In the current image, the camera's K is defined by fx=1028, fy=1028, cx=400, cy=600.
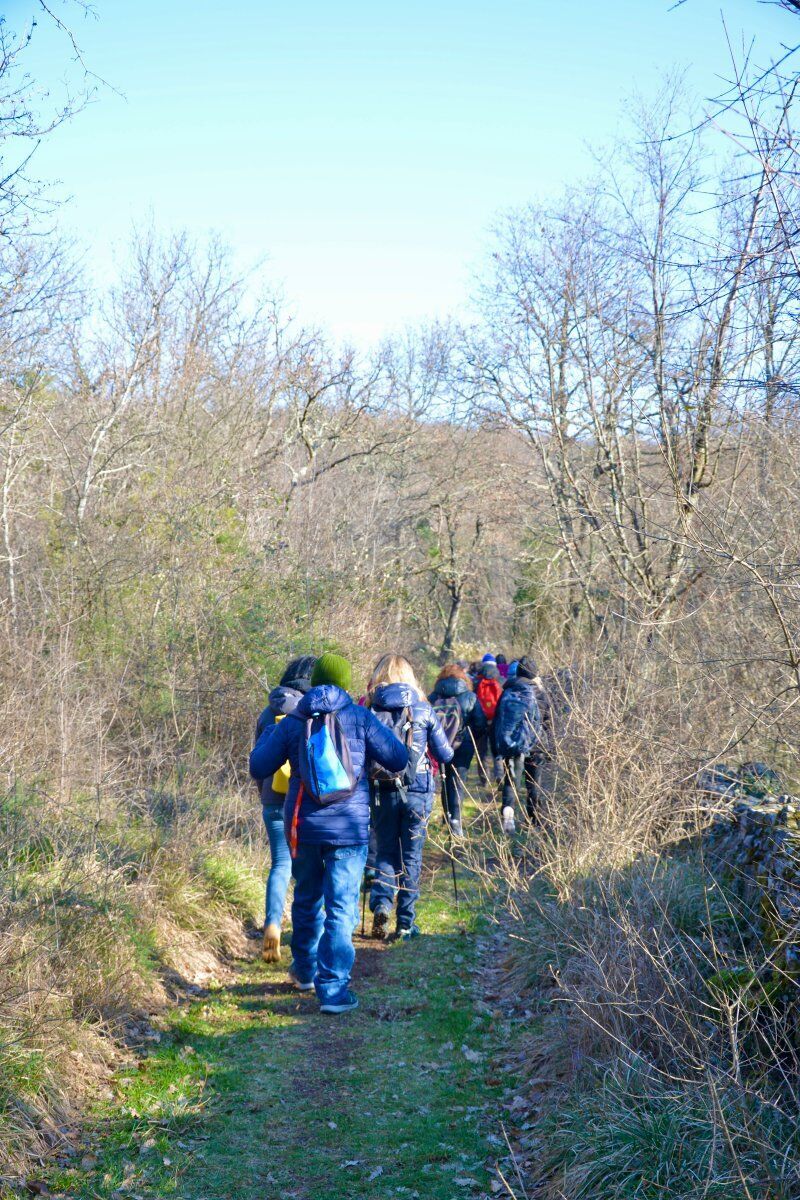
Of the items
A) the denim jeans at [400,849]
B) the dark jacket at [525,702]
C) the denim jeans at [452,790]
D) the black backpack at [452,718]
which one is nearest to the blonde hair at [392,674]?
the denim jeans at [400,849]

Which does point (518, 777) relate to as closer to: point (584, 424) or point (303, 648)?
point (303, 648)

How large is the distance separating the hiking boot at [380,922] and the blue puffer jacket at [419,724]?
97cm

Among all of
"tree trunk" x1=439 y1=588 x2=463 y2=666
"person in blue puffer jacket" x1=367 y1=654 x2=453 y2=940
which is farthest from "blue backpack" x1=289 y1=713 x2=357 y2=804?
"tree trunk" x1=439 y1=588 x2=463 y2=666

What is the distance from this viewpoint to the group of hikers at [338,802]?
20.6 ft

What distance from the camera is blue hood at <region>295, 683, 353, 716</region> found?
6328mm

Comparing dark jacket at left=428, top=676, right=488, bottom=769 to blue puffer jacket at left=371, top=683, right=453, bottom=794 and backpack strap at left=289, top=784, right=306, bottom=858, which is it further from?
backpack strap at left=289, top=784, right=306, bottom=858

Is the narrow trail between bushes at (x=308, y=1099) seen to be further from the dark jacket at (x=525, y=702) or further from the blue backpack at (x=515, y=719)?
the blue backpack at (x=515, y=719)

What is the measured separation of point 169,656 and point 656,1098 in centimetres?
817

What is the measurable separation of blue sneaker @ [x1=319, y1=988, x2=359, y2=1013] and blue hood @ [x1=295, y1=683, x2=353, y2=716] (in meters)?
1.74

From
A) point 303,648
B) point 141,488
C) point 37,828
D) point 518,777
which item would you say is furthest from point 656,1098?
point 141,488

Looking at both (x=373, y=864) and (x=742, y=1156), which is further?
(x=373, y=864)

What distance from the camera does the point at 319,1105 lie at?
5.21m

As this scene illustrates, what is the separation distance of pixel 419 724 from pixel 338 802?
1.69 metres

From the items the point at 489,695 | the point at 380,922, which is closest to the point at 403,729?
the point at 380,922
